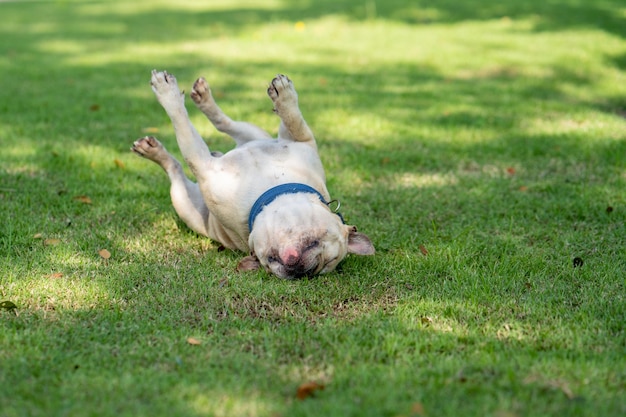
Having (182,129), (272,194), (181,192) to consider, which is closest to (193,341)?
(272,194)

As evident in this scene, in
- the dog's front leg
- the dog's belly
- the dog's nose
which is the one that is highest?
the dog's front leg

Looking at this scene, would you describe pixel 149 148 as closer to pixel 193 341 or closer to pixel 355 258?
pixel 355 258

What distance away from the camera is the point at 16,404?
2965 millimetres

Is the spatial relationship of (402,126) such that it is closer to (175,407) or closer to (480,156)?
(480,156)

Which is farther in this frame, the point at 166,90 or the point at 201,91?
the point at 201,91

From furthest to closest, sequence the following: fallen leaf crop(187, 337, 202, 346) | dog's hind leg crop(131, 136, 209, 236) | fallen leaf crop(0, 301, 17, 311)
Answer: dog's hind leg crop(131, 136, 209, 236)
fallen leaf crop(0, 301, 17, 311)
fallen leaf crop(187, 337, 202, 346)

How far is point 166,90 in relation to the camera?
4.89m

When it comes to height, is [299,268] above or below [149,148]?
below

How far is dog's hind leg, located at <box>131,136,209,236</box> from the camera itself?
5.12 meters

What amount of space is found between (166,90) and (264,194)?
1162 millimetres

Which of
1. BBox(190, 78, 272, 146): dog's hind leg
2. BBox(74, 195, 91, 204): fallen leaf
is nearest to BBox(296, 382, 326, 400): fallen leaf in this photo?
BBox(190, 78, 272, 146): dog's hind leg

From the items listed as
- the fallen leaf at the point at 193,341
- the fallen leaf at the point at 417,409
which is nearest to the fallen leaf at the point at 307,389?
the fallen leaf at the point at 417,409

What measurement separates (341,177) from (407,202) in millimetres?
767

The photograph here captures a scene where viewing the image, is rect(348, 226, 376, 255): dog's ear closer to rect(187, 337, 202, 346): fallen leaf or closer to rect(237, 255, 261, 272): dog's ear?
rect(237, 255, 261, 272): dog's ear
